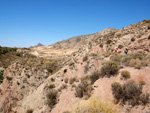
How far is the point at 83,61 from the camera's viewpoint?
483 inches

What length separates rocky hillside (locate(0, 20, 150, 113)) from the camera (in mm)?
4883

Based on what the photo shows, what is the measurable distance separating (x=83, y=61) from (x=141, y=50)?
21.8 ft

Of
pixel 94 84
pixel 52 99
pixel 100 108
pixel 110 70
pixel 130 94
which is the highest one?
pixel 110 70

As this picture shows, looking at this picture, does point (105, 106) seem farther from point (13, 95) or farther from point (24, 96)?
point (13, 95)

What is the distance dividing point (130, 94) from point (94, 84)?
2571 mm

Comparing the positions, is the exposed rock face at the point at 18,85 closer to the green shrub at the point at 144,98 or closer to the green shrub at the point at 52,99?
the green shrub at the point at 52,99

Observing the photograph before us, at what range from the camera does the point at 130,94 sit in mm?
4793

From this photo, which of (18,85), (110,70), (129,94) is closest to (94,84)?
(110,70)

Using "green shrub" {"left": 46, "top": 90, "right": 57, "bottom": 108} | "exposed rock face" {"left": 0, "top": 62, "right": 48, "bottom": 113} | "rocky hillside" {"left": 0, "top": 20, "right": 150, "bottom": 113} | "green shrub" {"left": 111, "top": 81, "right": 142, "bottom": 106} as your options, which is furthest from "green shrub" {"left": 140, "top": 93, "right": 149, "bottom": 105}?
"exposed rock face" {"left": 0, "top": 62, "right": 48, "bottom": 113}

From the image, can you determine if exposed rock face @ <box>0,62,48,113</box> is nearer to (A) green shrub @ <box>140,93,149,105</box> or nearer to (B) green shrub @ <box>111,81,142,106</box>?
(B) green shrub @ <box>111,81,142,106</box>

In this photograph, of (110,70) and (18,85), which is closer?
(110,70)

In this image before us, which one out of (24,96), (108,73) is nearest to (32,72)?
(24,96)

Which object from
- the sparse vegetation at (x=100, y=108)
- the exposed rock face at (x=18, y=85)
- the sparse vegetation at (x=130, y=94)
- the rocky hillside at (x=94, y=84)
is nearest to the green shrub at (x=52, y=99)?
the rocky hillside at (x=94, y=84)

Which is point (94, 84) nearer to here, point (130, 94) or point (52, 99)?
point (130, 94)
